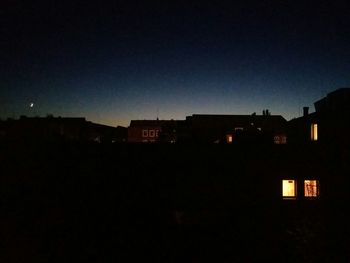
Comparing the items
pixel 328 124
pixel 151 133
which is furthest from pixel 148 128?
pixel 328 124

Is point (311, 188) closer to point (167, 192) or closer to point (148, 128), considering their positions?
point (167, 192)

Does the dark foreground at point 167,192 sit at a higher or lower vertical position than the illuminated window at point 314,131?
lower

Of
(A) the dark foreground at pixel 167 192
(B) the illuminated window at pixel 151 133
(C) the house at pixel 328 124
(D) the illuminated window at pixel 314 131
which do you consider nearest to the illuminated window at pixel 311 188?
(A) the dark foreground at pixel 167 192

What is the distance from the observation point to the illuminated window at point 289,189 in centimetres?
1770

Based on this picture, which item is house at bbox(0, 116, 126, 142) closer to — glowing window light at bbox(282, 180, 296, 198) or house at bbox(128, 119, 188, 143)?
house at bbox(128, 119, 188, 143)

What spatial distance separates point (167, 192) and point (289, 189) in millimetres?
6622

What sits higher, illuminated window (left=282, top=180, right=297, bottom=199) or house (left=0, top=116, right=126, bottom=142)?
house (left=0, top=116, right=126, bottom=142)

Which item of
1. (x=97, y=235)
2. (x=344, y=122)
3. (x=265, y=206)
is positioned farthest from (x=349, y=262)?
(x=344, y=122)

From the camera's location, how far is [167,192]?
690 inches

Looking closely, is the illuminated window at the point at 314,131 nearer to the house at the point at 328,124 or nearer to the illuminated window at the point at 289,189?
the house at the point at 328,124

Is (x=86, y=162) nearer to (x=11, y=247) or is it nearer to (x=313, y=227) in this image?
(x=11, y=247)

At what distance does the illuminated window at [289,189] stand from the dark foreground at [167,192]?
0.38 meters

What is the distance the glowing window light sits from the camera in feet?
58.6

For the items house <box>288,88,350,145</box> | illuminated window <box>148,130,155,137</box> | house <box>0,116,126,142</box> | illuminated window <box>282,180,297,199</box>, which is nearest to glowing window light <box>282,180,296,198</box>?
illuminated window <box>282,180,297,199</box>
